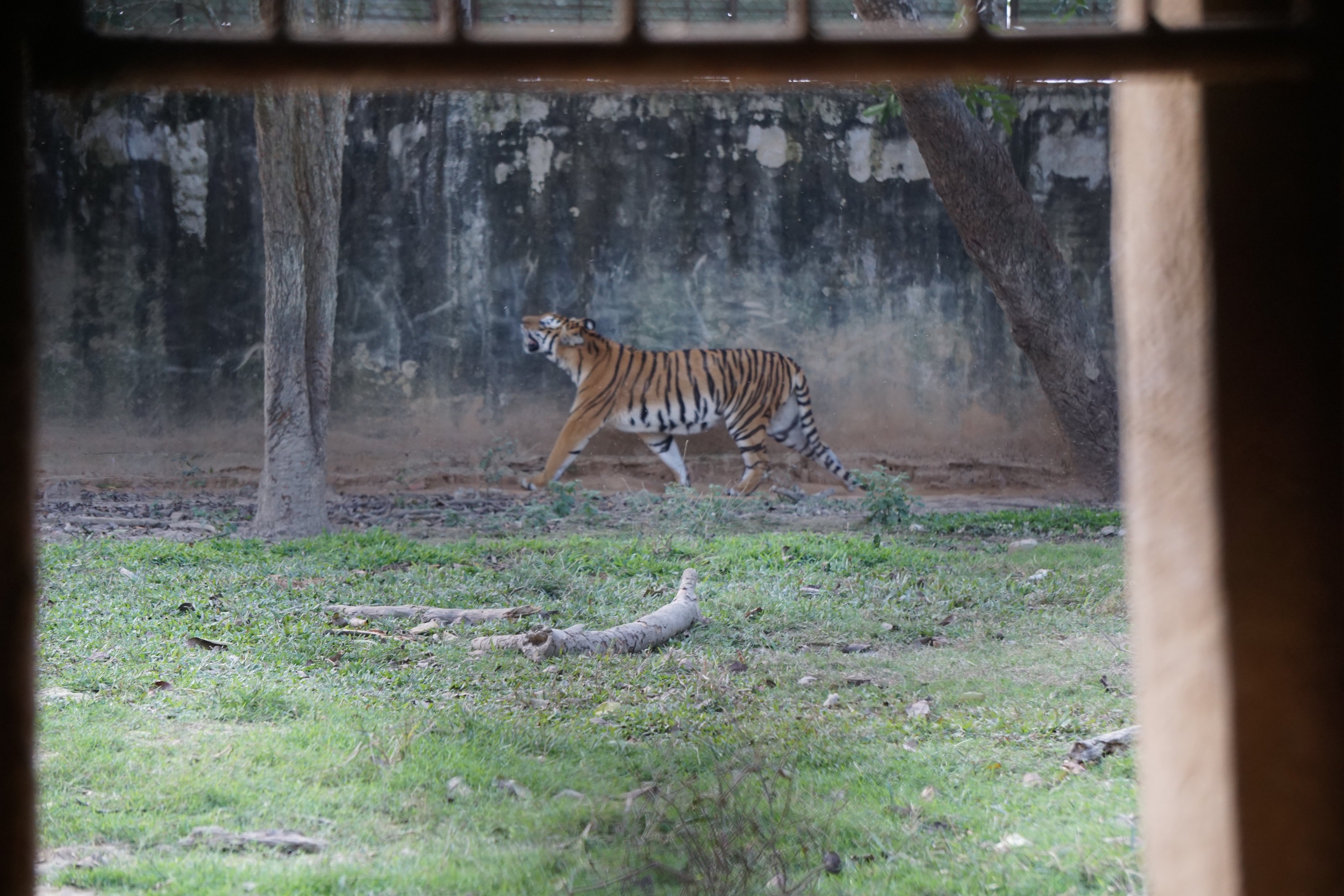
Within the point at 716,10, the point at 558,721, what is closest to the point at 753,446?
the point at 716,10

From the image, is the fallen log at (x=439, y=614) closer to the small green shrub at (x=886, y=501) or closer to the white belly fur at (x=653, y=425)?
the small green shrub at (x=886, y=501)

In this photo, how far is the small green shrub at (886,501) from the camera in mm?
7883

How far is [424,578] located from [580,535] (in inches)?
67.7

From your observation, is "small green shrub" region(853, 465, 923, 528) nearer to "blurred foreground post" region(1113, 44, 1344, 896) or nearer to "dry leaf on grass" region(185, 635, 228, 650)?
"dry leaf on grass" region(185, 635, 228, 650)

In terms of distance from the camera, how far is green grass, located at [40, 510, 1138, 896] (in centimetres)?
262

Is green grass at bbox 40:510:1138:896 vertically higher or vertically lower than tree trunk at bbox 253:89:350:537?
lower

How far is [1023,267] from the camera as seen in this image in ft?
27.3

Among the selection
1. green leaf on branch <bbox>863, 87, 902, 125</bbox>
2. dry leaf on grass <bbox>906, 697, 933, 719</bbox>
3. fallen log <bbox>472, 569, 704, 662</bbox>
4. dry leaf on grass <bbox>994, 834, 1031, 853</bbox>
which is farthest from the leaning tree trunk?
dry leaf on grass <bbox>994, 834, 1031, 853</bbox>

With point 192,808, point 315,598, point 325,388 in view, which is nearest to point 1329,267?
point 192,808

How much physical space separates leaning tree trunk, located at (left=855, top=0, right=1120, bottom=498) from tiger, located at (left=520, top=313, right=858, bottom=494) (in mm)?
2503

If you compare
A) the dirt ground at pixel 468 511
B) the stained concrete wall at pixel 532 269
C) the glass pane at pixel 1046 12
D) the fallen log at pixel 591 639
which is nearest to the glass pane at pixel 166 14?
the stained concrete wall at pixel 532 269

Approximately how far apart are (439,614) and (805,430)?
6.32m

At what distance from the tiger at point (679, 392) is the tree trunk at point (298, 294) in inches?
130

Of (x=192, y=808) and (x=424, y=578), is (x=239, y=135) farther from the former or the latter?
(x=192, y=808)
